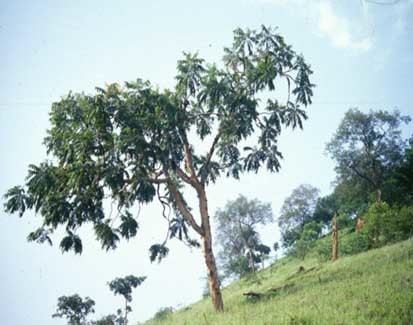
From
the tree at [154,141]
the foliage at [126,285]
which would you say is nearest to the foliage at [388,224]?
the tree at [154,141]

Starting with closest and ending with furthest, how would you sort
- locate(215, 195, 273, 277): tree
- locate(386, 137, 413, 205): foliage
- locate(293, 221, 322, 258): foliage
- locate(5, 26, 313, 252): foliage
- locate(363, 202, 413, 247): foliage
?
locate(5, 26, 313, 252): foliage
locate(363, 202, 413, 247): foliage
locate(386, 137, 413, 205): foliage
locate(293, 221, 322, 258): foliage
locate(215, 195, 273, 277): tree

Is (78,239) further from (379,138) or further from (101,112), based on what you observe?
(379,138)

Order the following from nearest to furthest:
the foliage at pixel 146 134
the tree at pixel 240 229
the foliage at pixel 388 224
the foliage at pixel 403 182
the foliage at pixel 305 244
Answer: the foliage at pixel 146 134, the foliage at pixel 388 224, the foliage at pixel 403 182, the foliage at pixel 305 244, the tree at pixel 240 229

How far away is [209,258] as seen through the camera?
16.7 meters

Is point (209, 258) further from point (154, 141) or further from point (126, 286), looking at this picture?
point (126, 286)

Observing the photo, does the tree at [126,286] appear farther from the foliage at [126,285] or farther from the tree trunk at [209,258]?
the tree trunk at [209,258]

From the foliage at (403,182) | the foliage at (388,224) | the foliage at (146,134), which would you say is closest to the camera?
the foliage at (146,134)

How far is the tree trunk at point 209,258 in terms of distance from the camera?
626 inches

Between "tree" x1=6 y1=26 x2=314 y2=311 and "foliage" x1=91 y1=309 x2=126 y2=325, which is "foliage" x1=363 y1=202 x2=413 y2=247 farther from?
"foliage" x1=91 y1=309 x2=126 y2=325

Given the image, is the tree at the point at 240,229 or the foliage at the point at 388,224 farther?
the tree at the point at 240,229

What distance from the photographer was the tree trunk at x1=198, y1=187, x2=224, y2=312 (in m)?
15.9

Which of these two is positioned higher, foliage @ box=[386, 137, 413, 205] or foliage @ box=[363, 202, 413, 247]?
foliage @ box=[386, 137, 413, 205]

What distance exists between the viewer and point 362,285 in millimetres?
11812

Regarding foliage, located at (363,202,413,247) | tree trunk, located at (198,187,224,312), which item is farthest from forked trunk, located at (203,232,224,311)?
foliage, located at (363,202,413,247)
